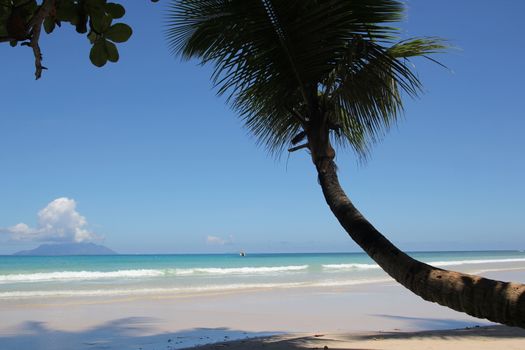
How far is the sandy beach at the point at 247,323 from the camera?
20.6 ft

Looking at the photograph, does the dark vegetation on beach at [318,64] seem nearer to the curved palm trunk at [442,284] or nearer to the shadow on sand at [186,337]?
the curved palm trunk at [442,284]

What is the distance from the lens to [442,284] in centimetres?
262

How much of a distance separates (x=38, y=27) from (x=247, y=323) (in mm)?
7473

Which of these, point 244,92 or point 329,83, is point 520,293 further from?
point 244,92

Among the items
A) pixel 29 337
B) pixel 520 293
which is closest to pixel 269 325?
pixel 29 337

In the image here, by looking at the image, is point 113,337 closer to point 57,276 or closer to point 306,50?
point 306,50

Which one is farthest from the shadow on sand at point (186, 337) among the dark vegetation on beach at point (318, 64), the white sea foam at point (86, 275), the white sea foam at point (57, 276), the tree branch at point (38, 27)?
the white sea foam at point (86, 275)

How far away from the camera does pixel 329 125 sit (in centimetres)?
422

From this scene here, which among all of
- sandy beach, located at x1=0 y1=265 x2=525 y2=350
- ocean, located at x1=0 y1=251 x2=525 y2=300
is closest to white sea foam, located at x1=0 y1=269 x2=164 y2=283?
ocean, located at x1=0 y1=251 x2=525 y2=300

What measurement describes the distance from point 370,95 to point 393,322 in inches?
223

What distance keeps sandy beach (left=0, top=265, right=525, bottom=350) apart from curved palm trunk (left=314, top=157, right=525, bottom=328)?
276 cm

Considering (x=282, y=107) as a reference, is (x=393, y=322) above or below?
below

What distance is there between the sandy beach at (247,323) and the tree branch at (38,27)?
4437 mm

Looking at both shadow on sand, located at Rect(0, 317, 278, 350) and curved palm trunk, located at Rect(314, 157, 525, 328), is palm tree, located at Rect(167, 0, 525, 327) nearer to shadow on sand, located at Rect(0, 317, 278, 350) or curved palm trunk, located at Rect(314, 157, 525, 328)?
curved palm trunk, located at Rect(314, 157, 525, 328)
